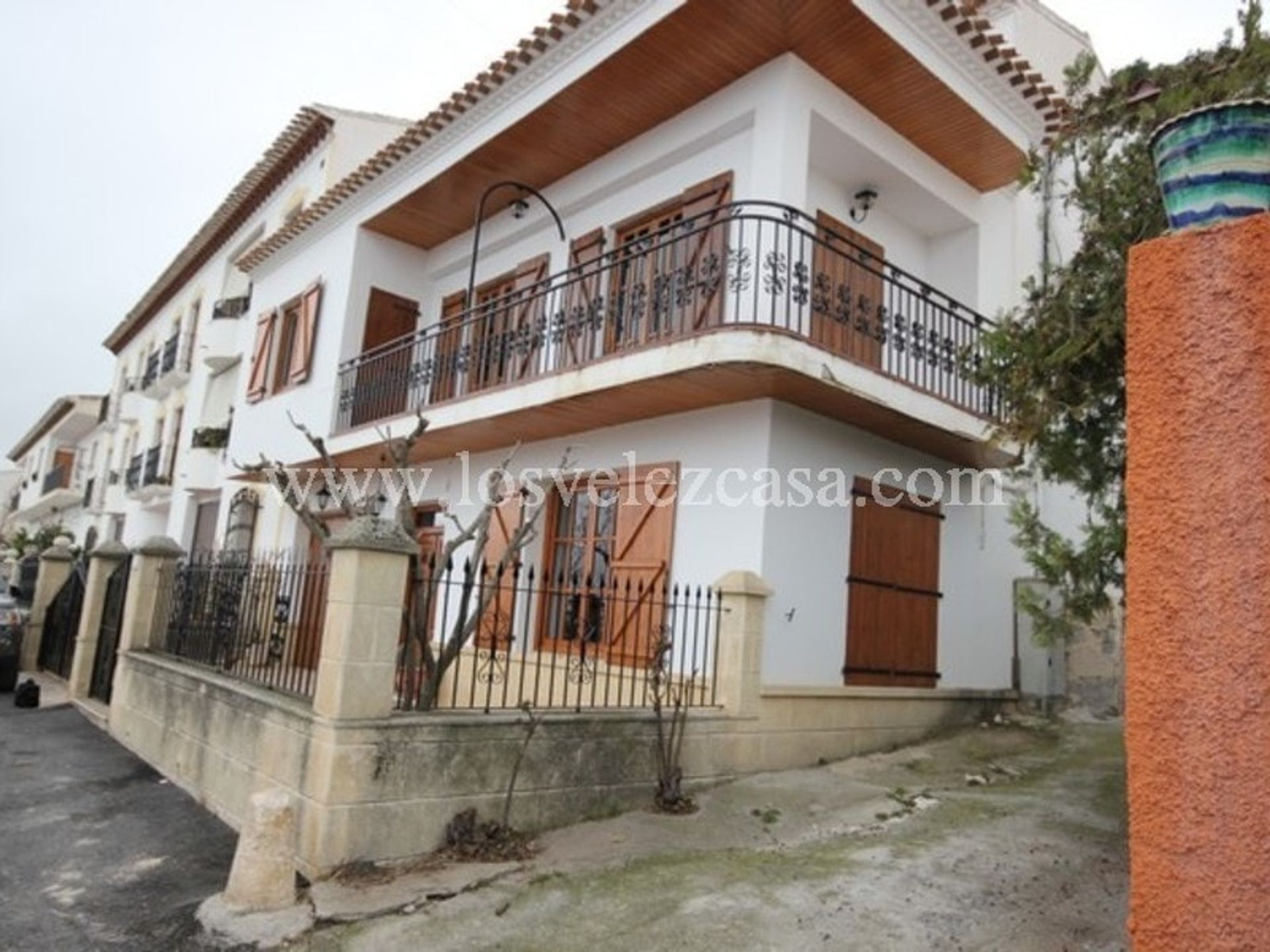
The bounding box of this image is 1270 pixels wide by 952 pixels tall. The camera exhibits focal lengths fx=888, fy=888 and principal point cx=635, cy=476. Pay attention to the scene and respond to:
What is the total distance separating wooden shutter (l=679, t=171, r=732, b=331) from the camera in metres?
→ 8.23

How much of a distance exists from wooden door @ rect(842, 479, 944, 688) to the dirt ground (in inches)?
68.0

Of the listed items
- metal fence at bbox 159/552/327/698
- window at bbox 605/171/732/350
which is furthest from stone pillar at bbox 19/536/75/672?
window at bbox 605/171/732/350

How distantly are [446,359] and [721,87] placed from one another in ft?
15.9

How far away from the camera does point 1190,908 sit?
1.98 metres

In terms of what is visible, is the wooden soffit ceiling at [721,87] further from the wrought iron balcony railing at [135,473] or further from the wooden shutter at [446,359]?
the wrought iron balcony railing at [135,473]

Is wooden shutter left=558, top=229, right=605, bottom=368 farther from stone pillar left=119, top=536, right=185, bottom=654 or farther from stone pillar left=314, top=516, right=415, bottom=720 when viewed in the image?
stone pillar left=119, top=536, right=185, bottom=654

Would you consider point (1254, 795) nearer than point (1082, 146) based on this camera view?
Yes

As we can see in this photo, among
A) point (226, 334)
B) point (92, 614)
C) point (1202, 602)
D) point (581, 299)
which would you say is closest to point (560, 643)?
point (581, 299)

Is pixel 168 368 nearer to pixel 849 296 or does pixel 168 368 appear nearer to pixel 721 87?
pixel 721 87

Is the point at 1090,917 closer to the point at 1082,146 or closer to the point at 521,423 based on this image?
the point at 1082,146

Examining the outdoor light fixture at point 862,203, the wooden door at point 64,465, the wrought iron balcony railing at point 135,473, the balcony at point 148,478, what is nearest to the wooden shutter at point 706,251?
the outdoor light fixture at point 862,203

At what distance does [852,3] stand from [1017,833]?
662 cm

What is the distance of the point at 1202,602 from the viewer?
203cm

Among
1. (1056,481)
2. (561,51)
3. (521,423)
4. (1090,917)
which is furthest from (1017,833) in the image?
(561,51)
